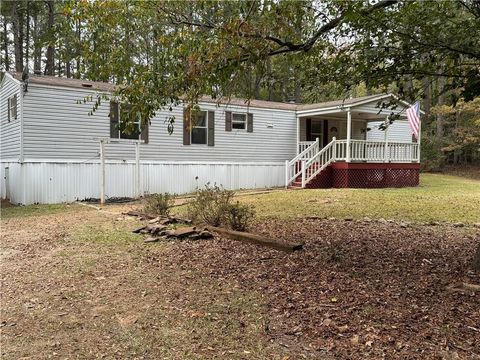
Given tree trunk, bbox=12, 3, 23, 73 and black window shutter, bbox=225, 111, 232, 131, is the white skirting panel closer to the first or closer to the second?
black window shutter, bbox=225, 111, 232, 131

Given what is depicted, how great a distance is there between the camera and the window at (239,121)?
15.8 metres

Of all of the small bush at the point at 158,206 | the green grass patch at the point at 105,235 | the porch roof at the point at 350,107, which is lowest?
the green grass patch at the point at 105,235

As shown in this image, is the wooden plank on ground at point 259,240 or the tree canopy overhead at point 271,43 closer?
the tree canopy overhead at point 271,43

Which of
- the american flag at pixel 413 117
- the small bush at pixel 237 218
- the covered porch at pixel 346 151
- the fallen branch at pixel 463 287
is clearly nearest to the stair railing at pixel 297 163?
the covered porch at pixel 346 151

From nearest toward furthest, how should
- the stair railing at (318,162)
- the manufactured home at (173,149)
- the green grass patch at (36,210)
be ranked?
the green grass patch at (36,210) < the manufactured home at (173,149) < the stair railing at (318,162)

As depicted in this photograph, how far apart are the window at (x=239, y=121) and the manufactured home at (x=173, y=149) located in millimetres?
37

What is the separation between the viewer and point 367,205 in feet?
33.6

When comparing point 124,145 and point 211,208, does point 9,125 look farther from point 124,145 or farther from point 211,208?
point 211,208

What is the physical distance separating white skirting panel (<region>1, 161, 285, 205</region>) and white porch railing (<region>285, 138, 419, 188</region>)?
1420 mm

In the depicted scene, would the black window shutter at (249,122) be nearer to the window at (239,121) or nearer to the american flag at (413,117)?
the window at (239,121)

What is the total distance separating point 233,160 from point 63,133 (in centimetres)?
609

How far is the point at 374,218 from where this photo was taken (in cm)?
847

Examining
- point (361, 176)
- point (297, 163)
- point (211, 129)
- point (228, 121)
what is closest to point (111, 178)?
point (211, 129)

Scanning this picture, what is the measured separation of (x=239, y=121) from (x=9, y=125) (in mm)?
7700
